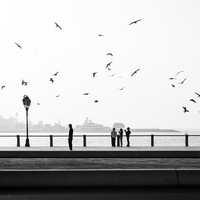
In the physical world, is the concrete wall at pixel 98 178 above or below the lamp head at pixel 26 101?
below

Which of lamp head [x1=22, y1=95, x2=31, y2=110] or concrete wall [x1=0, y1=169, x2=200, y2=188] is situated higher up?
lamp head [x1=22, y1=95, x2=31, y2=110]

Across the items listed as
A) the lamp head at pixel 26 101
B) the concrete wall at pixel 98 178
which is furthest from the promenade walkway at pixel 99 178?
the lamp head at pixel 26 101

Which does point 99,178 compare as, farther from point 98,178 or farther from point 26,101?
point 26,101

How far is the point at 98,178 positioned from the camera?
12164 millimetres

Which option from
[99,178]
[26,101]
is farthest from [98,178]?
[26,101]

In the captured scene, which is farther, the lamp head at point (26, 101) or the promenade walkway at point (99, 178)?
the lamp head at point (26, 101)

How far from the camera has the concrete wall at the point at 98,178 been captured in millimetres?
12117

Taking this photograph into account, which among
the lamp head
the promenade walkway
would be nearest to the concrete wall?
the promenade walkway

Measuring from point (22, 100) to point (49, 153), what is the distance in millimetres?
14877

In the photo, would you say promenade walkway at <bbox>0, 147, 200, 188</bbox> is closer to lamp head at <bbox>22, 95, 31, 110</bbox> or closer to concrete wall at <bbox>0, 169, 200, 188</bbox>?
concrete wall at <bbox>0, 169, 200, 188</bbox>

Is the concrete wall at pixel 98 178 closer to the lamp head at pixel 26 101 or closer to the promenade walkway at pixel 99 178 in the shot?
the promenade walkway at pixel 99 178

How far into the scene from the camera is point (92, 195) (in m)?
11.1

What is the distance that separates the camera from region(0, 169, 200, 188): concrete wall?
39.8 feet

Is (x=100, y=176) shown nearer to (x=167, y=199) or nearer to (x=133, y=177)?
(x=133, y=177)
